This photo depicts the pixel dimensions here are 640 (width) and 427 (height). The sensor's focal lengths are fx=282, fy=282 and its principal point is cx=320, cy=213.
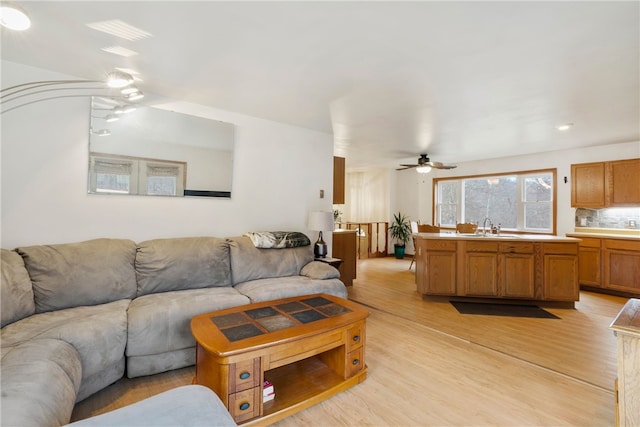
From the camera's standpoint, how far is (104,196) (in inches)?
105

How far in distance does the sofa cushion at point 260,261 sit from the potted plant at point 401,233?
473 centimetres

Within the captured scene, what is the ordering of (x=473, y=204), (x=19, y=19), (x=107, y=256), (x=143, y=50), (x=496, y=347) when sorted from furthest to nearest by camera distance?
(x=473, y=204)
(x=496, y=347)
(x=107, y=256)
(x=143, y=50)
(x=19, y=19)

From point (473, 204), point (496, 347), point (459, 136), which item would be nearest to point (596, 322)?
point (496, 347)

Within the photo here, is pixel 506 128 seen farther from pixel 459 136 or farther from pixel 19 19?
pixel 19 19

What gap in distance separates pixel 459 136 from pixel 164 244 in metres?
4.19

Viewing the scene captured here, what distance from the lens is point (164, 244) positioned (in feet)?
8.80

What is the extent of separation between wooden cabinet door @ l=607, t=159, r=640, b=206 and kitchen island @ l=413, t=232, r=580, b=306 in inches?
61.3

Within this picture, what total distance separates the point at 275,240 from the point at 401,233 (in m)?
5.04

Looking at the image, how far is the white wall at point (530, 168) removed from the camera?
4623mm

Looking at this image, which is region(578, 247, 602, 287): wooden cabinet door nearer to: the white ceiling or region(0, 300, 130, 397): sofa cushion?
the white ceiling

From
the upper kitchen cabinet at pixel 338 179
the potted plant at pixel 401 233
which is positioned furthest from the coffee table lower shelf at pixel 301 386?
the potted plant at pixel 401 233

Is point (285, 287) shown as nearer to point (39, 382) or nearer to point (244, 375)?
point (244, 375)

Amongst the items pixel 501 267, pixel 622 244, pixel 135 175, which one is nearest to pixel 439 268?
pixel 501 267

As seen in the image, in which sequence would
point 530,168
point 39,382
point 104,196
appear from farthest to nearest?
point 530,168, point 104,196, point 39,382
